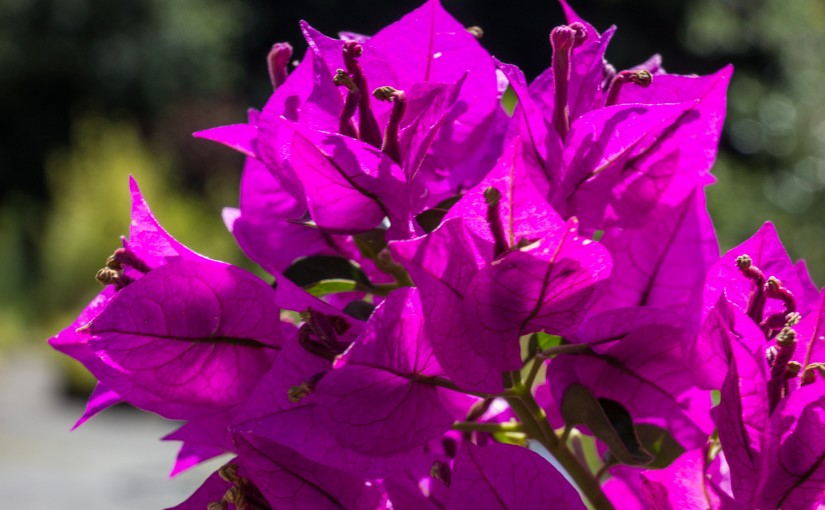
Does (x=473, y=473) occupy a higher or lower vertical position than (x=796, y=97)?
higher

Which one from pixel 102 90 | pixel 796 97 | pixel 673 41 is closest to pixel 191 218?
pixel 102 90

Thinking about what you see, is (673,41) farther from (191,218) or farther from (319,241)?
(319,241)

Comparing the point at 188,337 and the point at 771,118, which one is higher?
the point at 188,337

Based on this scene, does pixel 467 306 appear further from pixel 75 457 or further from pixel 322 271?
pixel 75 457

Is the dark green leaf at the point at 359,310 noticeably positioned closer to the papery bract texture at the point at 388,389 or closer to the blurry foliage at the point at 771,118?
the papery bract texture at the point at 388,389

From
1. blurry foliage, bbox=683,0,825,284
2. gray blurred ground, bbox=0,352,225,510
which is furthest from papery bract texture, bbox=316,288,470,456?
blurry foliage, bbox=683,0,825,284

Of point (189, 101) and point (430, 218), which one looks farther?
point (189, 101)

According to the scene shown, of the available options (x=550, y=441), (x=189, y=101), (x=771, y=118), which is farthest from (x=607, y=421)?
(x=189, y=101)
